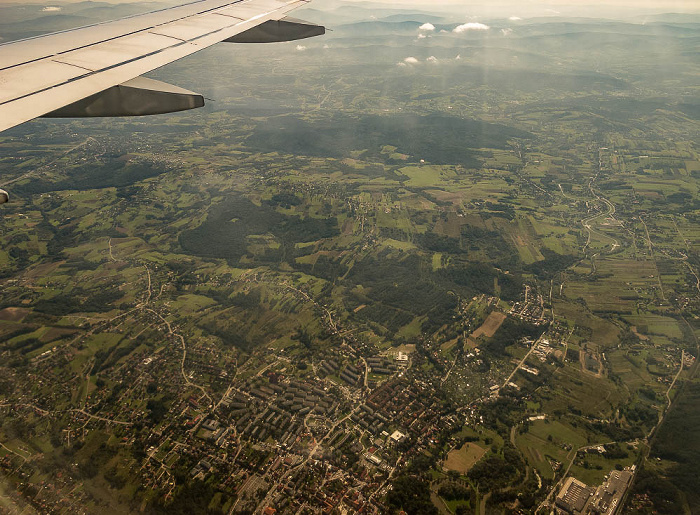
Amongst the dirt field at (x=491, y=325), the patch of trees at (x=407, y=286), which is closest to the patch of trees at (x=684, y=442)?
the dirt field at (x=491, y=325)

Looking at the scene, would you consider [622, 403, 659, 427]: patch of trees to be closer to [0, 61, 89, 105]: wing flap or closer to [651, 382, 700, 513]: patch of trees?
[651, 382, 700, 513]: patch of trees

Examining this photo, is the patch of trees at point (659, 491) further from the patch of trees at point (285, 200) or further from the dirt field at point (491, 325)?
the patch of trees at point (285, 200)

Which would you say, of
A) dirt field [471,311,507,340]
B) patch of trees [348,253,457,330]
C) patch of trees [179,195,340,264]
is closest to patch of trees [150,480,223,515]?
patch of trees [348,253,457,330]

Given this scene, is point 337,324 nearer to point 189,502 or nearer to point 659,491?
point 189,502

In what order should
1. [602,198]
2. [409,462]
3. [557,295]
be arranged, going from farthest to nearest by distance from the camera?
[602,198] → [557,295] → [409,462]

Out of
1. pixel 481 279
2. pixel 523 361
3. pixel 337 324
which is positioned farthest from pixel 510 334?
pixel 337 324

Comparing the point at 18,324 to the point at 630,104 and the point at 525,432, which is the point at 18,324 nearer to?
the point at 525,432

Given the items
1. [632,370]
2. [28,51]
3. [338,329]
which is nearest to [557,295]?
[632,370]
